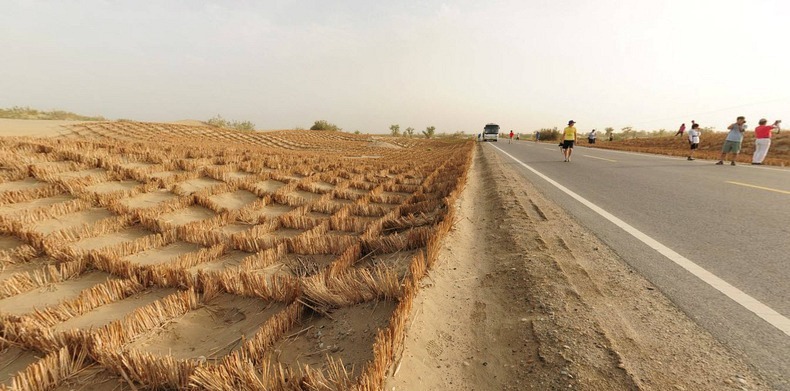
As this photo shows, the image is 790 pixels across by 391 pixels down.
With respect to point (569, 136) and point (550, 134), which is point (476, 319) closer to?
point (569, 136)

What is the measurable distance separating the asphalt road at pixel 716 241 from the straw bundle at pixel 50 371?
8.79 feet

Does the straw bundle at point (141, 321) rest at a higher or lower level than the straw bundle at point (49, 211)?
lower

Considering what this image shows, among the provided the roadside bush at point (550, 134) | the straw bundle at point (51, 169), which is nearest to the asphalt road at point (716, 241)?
the straw bundle at point (51, 169)

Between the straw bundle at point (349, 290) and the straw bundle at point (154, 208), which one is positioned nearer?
the straw bundle at point (349, 290)

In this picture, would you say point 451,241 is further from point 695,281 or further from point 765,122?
point 765,122

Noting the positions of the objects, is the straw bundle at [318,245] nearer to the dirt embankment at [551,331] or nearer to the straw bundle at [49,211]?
the dirt embankment at [551,331]

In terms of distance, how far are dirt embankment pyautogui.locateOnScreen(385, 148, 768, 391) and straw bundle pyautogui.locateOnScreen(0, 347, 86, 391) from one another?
122cm

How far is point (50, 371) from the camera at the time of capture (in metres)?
1.14

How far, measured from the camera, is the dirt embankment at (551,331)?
1164 mm

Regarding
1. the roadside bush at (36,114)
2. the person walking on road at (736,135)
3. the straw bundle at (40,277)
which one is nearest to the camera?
the straw bundle at (40,277)

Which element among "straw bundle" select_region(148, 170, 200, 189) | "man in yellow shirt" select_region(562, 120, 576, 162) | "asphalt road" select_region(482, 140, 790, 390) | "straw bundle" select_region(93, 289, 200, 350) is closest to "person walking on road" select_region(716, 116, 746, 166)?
"man in yellow shirt" select_region(562, 120, 576, 162)

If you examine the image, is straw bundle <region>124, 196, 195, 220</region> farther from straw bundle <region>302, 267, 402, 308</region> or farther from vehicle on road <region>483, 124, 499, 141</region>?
vehicle on road <region>483, 124, 499, 141</region>

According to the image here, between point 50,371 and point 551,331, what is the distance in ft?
6.65

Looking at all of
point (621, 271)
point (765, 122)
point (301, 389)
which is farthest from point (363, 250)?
point (765, 122)
